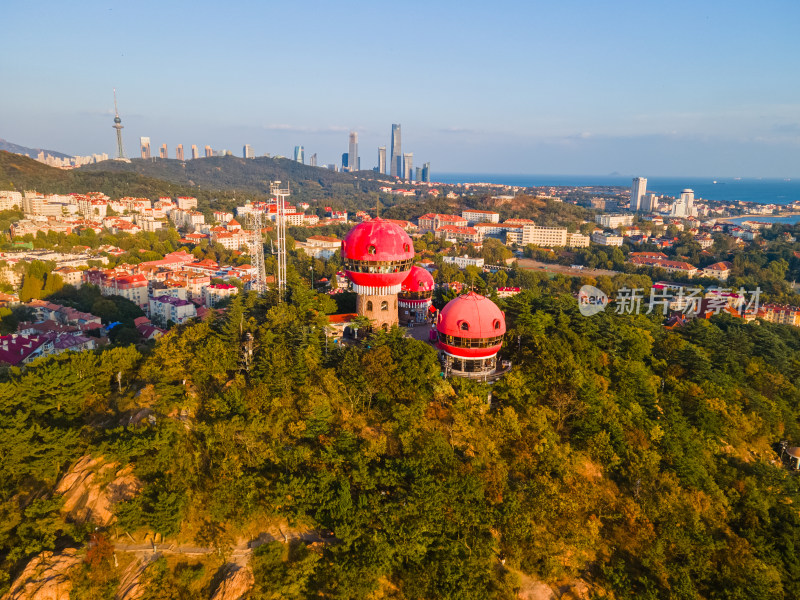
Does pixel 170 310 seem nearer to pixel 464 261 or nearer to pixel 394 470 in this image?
pixel 394 470

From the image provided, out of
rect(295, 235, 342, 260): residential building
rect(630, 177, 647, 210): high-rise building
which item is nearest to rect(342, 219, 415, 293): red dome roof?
rect(295, 235, 342, 260): residential building

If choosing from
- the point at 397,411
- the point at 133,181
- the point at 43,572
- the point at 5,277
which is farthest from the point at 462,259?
the point at 133,181

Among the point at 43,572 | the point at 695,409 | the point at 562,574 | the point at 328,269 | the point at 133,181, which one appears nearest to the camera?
the point at 43,572

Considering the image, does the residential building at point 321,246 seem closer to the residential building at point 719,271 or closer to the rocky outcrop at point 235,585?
the residential building at point 719,271

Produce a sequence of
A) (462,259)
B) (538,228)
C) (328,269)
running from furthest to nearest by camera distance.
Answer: (538,228)
(462,259)
(328,269)

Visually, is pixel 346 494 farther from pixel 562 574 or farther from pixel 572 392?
pixel 572 392

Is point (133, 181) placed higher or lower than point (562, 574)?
higher

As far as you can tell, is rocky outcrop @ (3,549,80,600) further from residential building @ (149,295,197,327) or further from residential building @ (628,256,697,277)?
residential building @ (628,256,697,277)

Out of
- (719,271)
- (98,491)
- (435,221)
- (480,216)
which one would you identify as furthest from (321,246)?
(98,491)
